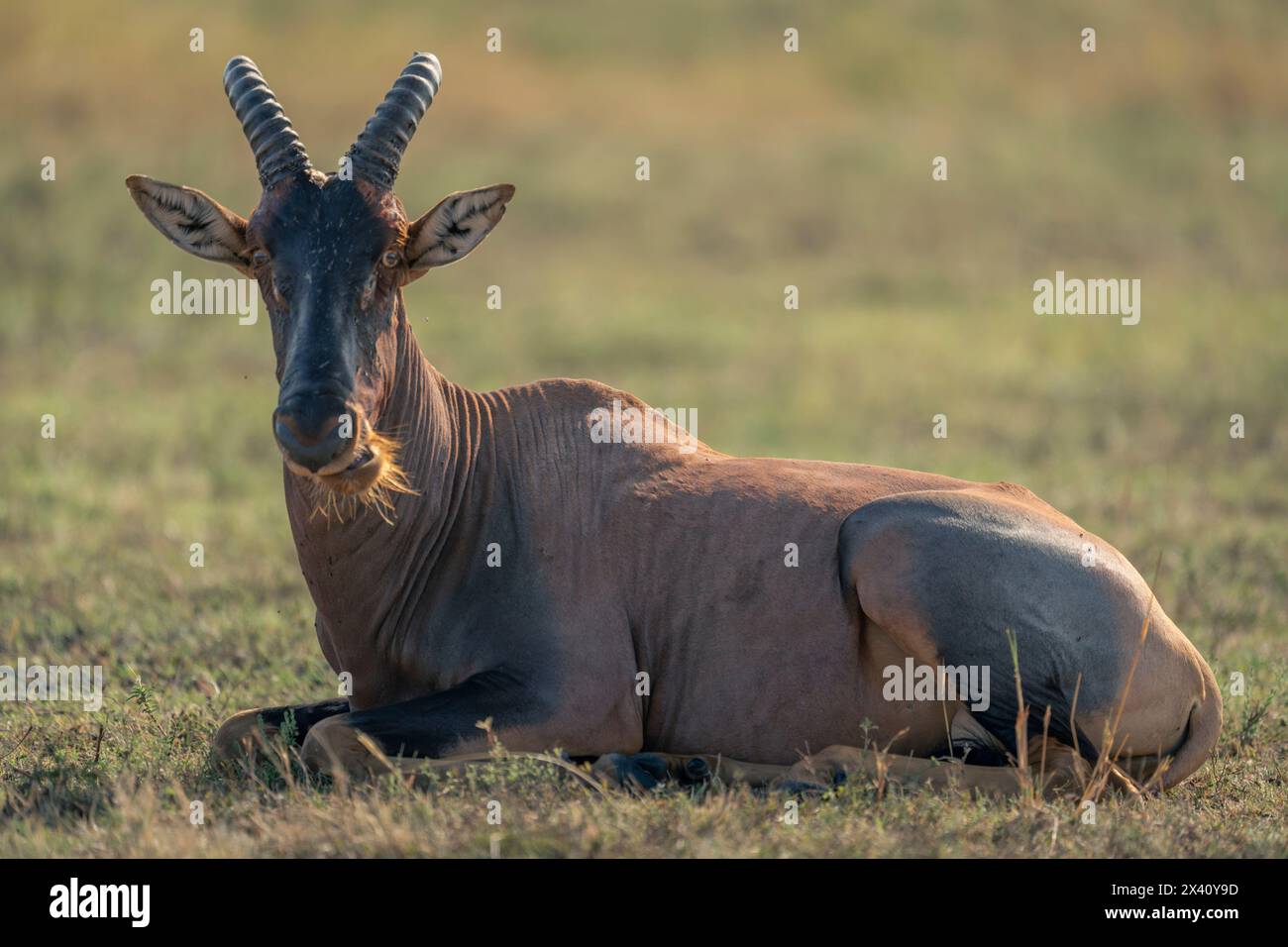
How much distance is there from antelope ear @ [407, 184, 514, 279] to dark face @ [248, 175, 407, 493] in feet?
0.34

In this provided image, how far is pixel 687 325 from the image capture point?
76.2ft

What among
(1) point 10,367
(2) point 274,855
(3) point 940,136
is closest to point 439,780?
(2) point 274,855

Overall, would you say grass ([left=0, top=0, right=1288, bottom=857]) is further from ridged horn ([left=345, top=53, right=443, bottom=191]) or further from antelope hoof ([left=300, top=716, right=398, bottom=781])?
ridged horn ([left=345, top=53, right=443, bottom=191])

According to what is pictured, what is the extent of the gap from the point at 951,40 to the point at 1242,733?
100 feet

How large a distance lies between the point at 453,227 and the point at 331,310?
0.87 metres

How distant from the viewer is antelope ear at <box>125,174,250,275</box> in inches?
306

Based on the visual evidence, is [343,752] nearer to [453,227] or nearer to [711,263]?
[453,227]

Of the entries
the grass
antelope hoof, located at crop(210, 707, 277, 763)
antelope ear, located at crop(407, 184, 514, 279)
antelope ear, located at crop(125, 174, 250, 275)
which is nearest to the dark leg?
the grass

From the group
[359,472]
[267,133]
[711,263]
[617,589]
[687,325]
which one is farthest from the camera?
[711,263]

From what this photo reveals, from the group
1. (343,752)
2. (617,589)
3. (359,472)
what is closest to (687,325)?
(617,589)

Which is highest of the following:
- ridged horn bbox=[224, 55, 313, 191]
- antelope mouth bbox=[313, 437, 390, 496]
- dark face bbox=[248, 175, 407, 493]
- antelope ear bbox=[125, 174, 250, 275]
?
ridged horn bbox=[224, 55, 313, 191]

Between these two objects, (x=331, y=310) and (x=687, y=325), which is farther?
(x=687, y=325)

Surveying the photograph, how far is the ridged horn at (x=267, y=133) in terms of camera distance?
769 centimetres

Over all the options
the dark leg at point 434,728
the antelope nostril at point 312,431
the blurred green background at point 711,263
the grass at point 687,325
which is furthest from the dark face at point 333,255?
the blurred green background at point 711,263
